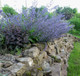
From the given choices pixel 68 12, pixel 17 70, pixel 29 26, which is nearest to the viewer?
pixel 17 70

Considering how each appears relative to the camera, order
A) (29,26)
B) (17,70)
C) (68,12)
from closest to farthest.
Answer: (17,70)
(29,26)
(68,12)

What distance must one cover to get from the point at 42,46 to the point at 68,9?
1623cm

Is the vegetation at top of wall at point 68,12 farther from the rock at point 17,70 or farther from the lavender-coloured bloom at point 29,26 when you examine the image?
the rock at point 17,70

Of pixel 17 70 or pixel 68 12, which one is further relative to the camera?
pixel 68 12

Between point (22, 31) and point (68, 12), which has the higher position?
point (68, 12)

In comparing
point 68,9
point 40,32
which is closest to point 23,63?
point 40,32

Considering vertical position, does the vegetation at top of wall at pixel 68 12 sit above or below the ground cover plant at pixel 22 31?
above

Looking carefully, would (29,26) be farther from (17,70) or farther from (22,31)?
(17,70)

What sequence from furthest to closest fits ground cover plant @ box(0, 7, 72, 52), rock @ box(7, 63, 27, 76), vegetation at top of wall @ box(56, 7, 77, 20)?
vegetation at top of wall @ box(56, 7, 77, 20)
ground cover plant @ box(0, 7, 72, 52)
rock @ box(7, 63, 27, 76)

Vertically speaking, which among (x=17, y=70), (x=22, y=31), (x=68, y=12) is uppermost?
(x=68, y=12)

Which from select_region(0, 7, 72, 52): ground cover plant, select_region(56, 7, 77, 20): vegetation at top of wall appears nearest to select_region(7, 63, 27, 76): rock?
select_region(0, 7, 72, 52): ground cover plant

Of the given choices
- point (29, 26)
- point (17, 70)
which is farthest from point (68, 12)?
point (17, 70)

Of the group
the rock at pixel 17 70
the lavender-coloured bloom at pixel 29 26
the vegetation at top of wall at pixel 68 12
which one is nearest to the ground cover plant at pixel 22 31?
the lavender-coloured bloom at pixel 29 26

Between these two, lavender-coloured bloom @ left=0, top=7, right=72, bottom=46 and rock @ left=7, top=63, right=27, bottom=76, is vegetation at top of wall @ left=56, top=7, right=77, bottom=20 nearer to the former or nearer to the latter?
lavender-coloured bloom @ left=0, top=7, right=72, bottom=46
